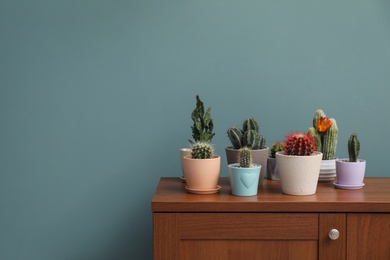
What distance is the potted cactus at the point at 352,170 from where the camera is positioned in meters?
2.04

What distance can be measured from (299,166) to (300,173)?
0.02 meters

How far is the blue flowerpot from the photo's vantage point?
6.37 ft

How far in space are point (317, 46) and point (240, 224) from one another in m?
1.03

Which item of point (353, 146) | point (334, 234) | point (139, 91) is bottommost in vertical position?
point (334, 234)

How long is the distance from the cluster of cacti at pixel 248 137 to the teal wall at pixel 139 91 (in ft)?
1.66

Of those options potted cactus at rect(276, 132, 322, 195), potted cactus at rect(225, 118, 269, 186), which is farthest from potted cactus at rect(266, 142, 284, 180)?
potted cactus at rect(276, 132, 322, 195)

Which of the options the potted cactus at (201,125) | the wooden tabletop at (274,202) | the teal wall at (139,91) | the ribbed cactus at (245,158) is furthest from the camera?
the teal wall at (139,91)

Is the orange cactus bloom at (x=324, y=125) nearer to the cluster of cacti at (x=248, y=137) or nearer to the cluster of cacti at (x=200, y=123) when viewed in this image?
the cluster of cacti at (x=248, y=137)

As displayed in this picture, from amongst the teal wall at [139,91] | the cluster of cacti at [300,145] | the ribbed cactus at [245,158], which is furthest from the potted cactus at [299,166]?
the teal wall at [139,91]

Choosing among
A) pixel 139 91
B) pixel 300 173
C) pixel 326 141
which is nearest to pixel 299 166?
pixel 300 173

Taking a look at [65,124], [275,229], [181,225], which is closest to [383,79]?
[275,229]

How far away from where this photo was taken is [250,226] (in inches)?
74.0

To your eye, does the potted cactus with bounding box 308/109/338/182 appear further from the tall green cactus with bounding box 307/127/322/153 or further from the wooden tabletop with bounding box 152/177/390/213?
the wooden tabletop with bounding box 152/177/390/213

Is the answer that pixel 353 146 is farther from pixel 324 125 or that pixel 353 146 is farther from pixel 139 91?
pixel 139 91
